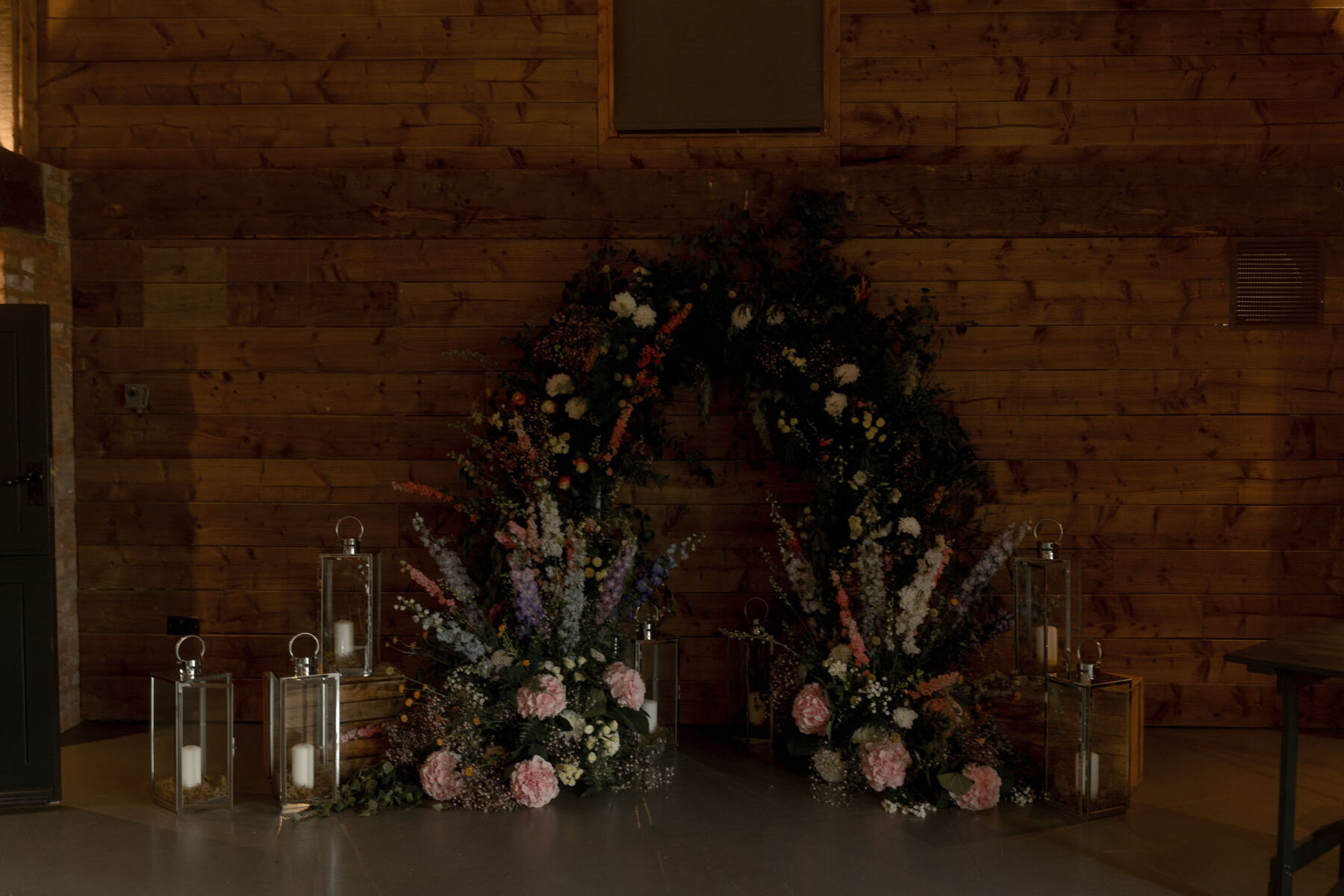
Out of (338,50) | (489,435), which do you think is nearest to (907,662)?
(489,435)

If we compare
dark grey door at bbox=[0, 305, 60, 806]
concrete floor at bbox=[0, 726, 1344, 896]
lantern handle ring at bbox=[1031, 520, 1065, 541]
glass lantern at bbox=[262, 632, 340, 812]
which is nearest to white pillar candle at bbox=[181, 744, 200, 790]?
concrete floor at bbox=[0, 726, 1344, 896]

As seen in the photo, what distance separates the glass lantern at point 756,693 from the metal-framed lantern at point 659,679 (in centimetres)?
31

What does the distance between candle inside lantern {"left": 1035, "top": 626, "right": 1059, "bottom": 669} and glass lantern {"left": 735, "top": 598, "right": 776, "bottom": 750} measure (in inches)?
39.8

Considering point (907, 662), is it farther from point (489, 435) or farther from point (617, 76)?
point (617, 76)

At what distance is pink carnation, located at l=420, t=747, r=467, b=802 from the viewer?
349 cm

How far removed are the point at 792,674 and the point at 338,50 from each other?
10.6ft

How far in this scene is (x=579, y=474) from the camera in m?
4.21

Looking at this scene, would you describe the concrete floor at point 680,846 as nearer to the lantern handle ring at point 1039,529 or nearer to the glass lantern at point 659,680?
the glass lantern at point 659,680

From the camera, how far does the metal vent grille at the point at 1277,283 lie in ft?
14.4

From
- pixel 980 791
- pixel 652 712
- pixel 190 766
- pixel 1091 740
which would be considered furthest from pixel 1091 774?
pixel 190 766

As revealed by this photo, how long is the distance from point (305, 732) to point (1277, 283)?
4.25 meters

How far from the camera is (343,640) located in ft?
12.5

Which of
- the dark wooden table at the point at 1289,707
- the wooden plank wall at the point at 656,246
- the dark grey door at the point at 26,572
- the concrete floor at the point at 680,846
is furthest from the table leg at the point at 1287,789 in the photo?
the dark grey door at the point at 26,572

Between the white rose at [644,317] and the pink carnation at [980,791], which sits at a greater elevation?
the white rose at [644,317]
